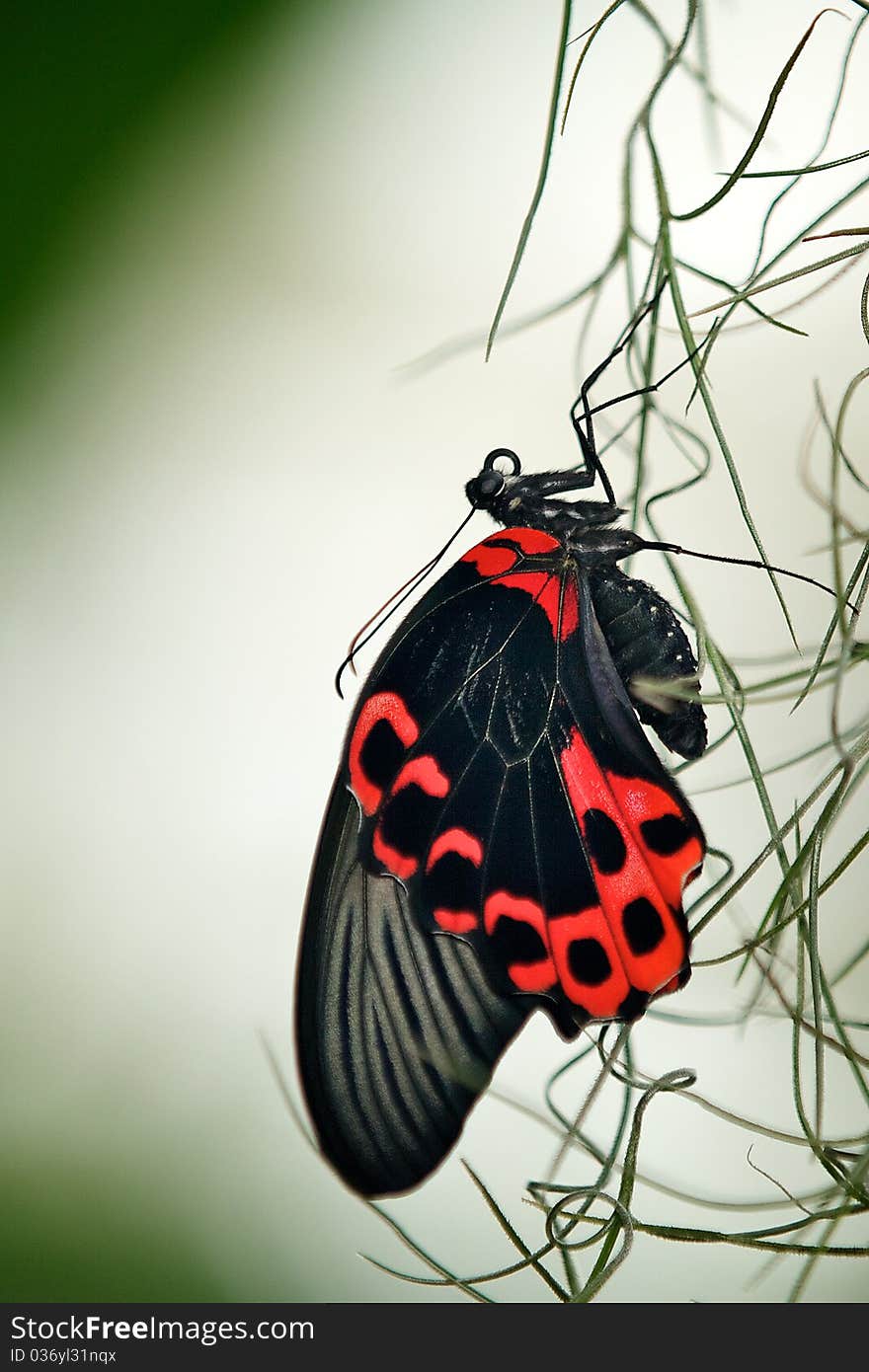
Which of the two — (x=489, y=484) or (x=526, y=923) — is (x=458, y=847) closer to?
(x=526, y=923)

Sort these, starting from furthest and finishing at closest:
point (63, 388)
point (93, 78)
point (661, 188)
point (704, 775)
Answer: point (63, 388) → point (93, 78) → point (704, 775) → point (661, 188)

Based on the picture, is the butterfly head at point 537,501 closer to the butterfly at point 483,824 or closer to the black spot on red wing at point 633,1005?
the butterfly at point 483,824

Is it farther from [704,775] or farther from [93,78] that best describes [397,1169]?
[93,78]

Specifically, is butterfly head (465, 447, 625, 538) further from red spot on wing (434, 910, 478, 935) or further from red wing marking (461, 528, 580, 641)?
red spot on wing (434, 910, 478, 935)

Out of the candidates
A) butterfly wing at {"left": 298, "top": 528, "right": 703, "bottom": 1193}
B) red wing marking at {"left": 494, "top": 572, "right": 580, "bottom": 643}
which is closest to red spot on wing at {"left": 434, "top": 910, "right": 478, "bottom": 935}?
butterfly wing at {"left": 298, "top": 528, "right": 703, "bottom": 1193}

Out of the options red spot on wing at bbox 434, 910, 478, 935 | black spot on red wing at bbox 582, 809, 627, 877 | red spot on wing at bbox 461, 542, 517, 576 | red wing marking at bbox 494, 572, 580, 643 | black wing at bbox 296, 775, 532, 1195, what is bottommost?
black wing at bbox 296, 775, 532, 1195

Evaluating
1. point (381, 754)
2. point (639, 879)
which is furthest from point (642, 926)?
point (381, 754)

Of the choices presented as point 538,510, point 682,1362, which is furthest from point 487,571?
point 682,1362
